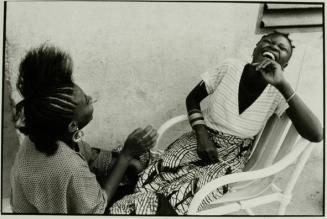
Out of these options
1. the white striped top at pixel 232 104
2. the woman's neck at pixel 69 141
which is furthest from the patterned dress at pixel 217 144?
the woman's neck at pixel 69 141

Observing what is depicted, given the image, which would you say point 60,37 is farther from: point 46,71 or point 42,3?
point 46,71

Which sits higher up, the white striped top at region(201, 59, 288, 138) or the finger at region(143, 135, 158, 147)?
the white striped top at region(201, 59, 288, 138)

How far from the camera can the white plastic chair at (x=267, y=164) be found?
1.60m

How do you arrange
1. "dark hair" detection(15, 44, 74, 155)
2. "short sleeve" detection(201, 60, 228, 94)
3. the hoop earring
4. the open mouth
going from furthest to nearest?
"short sleeve" detection(201, 60, 228, 94)
the open mouth
the hoop earring
"dark hair" detection(15, 44, 74, 155)

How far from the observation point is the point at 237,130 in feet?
5.70

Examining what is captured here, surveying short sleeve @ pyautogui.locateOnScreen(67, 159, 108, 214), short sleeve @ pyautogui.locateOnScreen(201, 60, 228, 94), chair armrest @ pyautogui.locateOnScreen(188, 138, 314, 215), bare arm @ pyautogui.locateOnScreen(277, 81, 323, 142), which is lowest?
short sleeve @ pyautogui.locateOnScreen(67, 159, 108, 214)

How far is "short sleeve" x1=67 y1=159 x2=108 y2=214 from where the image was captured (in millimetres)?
1473

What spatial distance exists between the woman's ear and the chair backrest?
83cm

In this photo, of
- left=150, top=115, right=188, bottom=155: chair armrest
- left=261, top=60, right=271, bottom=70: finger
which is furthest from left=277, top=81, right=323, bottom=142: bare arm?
left=150, top=115, right=188, bottom=155: chair armrest

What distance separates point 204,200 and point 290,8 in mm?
964

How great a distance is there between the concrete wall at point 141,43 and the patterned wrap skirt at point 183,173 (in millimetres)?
299

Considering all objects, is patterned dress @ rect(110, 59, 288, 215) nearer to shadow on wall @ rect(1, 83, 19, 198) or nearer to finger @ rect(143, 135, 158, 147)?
finger @ rect(143, 135, 158, 147)

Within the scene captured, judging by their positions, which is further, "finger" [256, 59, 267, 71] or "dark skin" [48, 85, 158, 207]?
"finger" [256, 59, 267, 71]

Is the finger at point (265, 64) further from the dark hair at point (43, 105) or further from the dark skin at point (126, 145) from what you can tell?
the dark hair at point (43, 105)
